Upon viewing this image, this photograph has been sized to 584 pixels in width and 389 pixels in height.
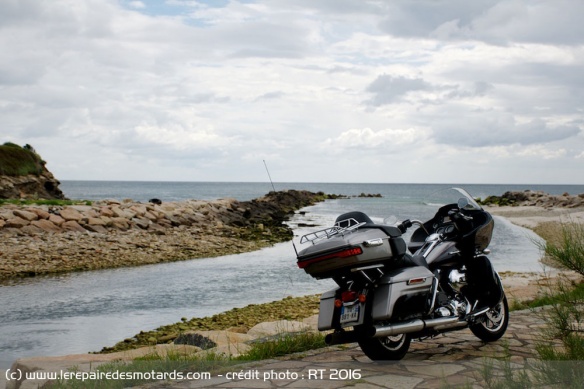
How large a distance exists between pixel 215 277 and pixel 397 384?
1346 cm

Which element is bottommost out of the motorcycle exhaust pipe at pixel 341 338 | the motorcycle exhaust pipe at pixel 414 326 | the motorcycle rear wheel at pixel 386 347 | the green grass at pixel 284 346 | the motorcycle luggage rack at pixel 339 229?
the green grass at pixel 284 346

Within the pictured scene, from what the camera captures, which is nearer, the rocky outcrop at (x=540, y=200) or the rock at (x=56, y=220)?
the rock at (x=56, y=220)

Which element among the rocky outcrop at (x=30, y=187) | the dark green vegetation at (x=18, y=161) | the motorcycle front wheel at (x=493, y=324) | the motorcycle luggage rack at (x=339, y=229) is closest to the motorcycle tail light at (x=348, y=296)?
the motorcycle luggage rack at (x=339, y=229)

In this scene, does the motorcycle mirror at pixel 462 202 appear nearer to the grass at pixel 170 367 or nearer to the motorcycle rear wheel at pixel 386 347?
the motorcycle rear wheel at pixel 386 347

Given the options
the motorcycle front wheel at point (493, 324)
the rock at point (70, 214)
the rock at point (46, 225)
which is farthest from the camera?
the rock at point (70, 214)

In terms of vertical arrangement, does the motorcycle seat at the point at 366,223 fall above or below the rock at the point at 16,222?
above

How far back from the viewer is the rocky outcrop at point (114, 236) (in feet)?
66.8

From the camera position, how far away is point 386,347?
6.05 m

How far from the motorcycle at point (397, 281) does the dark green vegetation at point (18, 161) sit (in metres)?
45.3

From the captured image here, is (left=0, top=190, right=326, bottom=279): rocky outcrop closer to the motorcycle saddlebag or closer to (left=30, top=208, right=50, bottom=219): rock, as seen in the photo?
(left=30, top=208, right=50, bottom=219): rock

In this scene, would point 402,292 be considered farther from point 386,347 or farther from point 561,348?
point 561,348

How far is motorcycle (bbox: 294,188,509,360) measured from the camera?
227 inches

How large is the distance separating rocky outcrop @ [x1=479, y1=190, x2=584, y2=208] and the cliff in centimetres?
3705

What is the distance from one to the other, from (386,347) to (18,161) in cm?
4867
